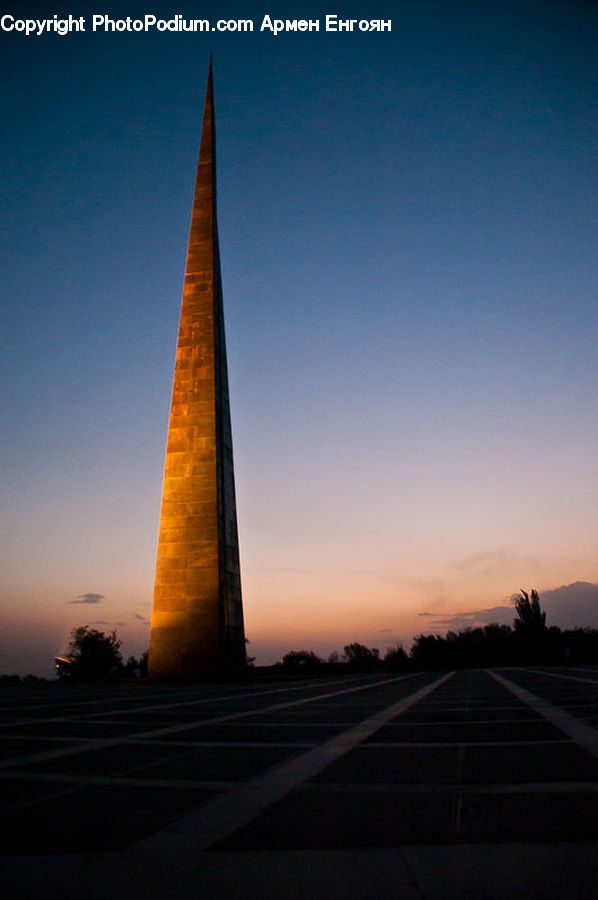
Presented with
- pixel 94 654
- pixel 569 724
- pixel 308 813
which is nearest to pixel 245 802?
pixel 308 813

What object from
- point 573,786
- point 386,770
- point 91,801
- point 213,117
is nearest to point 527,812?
point 573,786

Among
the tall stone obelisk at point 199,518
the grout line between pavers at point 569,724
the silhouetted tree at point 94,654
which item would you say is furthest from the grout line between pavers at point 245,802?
the silhouetted tree at point 94,654

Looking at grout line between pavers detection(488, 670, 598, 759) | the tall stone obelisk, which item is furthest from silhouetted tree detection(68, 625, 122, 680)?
grout line between pavers detection(488, 670, 598, 759)

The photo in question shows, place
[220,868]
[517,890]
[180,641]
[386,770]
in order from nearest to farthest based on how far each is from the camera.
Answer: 1. [517,890]
2. [220,868]
3. [386,770]
4. [180,641]

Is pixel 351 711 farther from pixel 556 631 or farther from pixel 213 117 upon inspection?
pixel 556 631

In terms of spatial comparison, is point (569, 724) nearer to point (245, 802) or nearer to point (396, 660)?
point (245, 802)

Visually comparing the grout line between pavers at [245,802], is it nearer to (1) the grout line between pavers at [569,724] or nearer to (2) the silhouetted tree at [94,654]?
(1) the grout line between pavers at [569,724]

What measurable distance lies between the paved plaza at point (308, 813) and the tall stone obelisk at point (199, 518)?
16.8 m

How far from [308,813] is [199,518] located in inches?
797

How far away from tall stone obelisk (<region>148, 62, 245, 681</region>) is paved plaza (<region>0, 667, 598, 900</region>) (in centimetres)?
1680

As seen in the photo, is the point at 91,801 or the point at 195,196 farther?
the point at 195,196

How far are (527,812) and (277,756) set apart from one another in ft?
6.87

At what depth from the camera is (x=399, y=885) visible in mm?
1955

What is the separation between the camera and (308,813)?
9.15 feet
